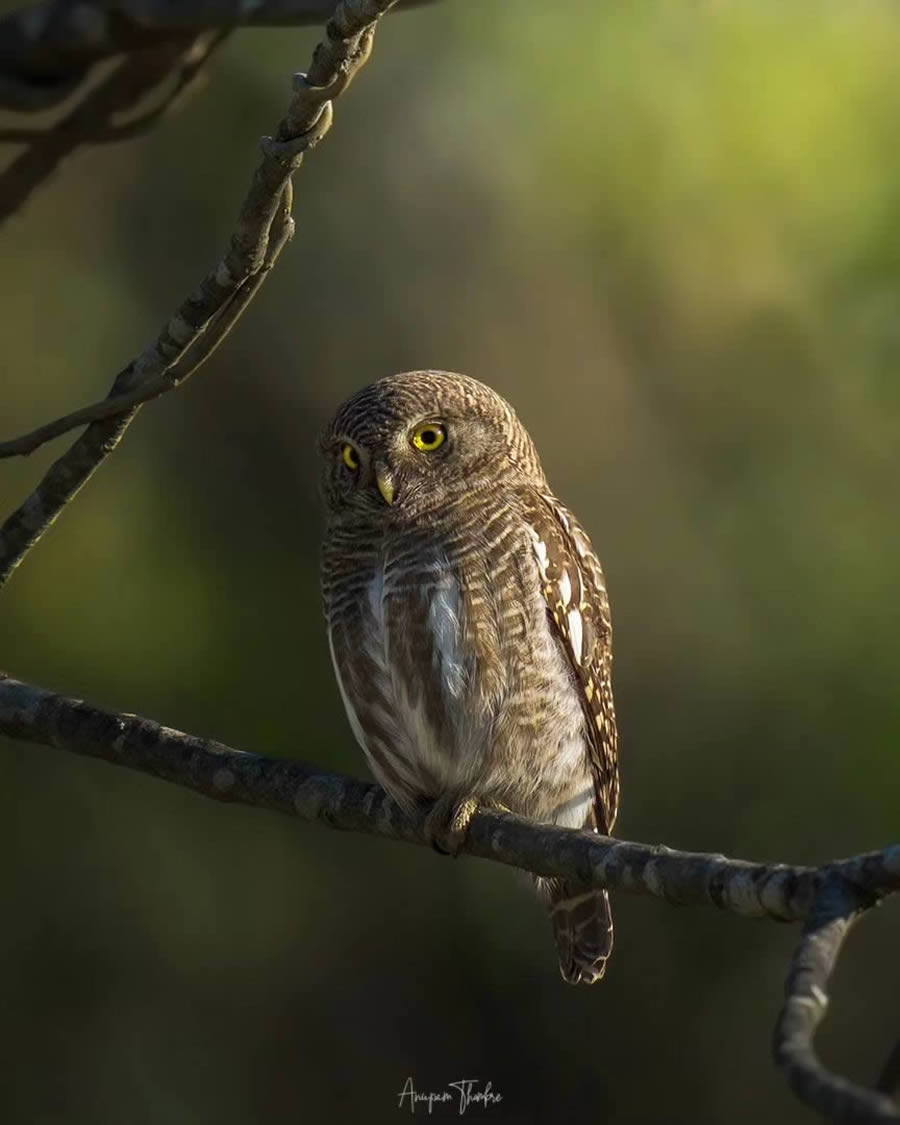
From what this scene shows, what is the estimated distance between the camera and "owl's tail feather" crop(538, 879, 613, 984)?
15.9 ft

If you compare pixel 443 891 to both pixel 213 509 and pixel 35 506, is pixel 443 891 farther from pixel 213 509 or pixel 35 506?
pixel 35 506

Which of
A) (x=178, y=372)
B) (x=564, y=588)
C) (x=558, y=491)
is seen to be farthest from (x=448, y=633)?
(x=558, y=491)

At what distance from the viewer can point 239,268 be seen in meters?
3.47

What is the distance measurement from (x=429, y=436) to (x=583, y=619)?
645mm

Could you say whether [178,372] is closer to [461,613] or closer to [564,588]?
[461,613]

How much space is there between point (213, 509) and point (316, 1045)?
242 cm

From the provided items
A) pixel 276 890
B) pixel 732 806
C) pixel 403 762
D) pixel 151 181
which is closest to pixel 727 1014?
pixel 732 806

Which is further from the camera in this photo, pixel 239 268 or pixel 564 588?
pixel 564 588

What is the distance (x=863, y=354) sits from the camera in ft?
27.5

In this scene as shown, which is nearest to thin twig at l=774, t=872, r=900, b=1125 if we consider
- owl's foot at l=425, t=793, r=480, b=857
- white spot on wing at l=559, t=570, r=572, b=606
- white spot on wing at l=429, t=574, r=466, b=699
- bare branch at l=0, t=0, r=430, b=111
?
owl's foot at l=425, t=793, r=480, b=857

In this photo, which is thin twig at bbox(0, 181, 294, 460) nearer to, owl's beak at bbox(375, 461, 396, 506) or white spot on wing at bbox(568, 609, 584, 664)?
owl's beak at bbox(375, 461, 396, 506)
